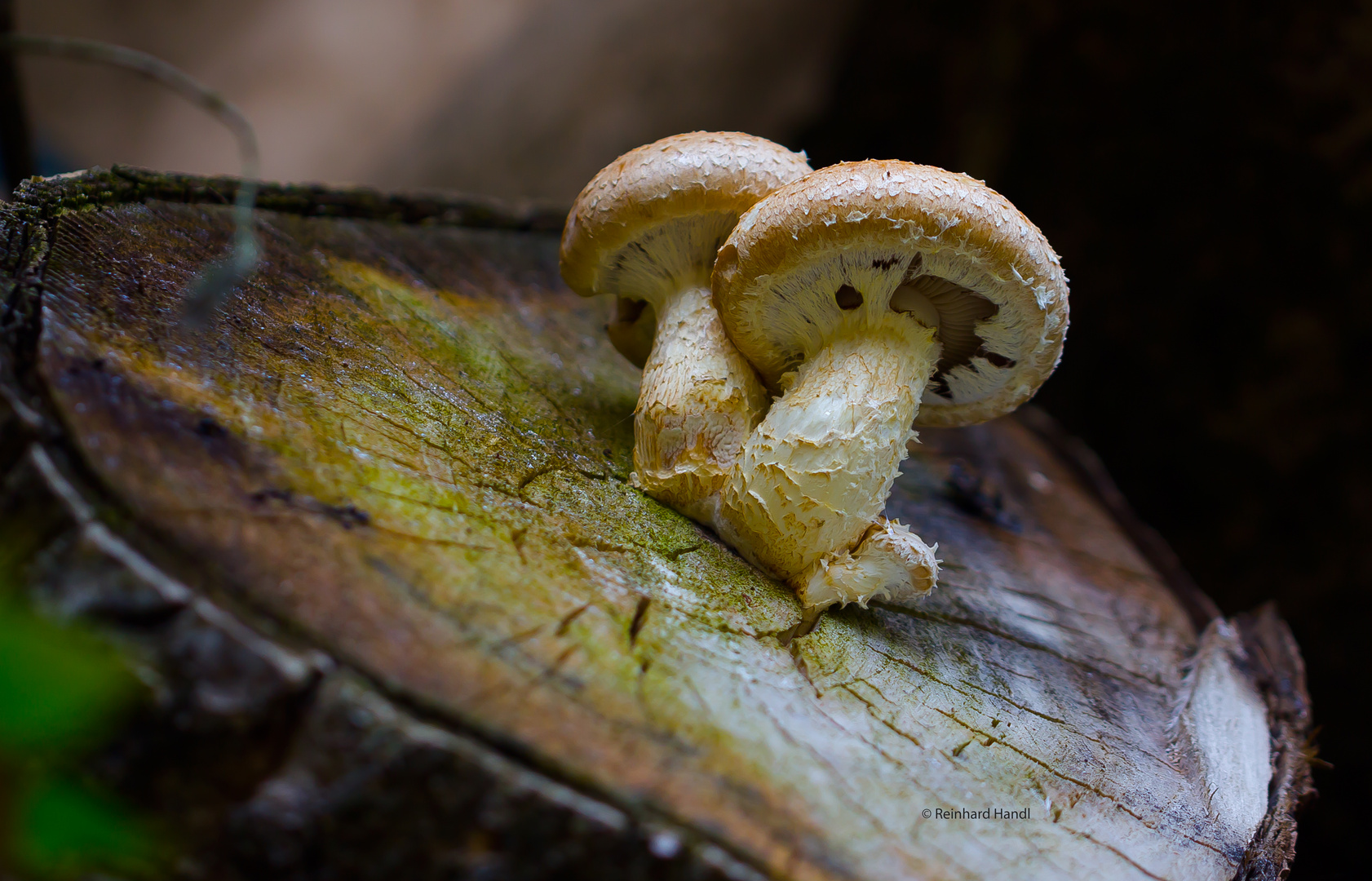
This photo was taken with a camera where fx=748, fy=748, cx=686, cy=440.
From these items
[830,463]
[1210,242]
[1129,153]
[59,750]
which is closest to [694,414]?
[830,463]

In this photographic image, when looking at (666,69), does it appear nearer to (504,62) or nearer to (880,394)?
(504,62)

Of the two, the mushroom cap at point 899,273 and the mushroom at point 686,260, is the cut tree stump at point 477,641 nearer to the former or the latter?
the mushroom at point 686,260

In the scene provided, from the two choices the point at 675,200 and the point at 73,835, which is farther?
the point at 675,200

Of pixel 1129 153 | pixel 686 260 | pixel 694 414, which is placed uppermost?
pixel 1129 153
